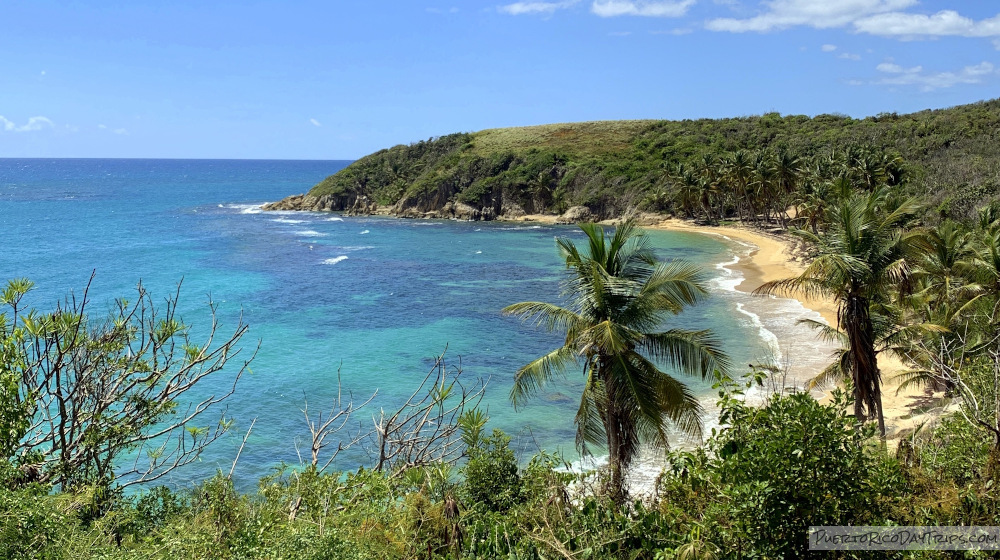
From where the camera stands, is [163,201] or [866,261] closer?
[866,261]

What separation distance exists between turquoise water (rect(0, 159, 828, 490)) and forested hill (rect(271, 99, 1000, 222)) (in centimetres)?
778

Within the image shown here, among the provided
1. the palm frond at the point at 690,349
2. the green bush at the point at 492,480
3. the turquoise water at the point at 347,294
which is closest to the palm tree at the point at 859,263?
the palm frond at the point at 690,349

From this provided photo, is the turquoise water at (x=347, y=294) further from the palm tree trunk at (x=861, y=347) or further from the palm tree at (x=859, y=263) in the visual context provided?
the palm tree at (x=859, y=263)

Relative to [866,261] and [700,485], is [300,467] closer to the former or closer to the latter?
[700,485]

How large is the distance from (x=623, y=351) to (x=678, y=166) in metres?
71.0

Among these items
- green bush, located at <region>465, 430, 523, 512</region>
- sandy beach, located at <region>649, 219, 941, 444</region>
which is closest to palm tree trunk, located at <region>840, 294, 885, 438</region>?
sandy beach, located at <region>649, 219, 941, 444</region>

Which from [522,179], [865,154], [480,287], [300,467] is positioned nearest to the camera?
[300,467]

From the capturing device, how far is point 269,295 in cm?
4753

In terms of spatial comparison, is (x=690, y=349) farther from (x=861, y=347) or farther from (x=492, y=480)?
(x=861, y=347)

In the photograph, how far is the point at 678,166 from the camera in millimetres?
80000

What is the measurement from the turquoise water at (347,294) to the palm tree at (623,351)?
653cm

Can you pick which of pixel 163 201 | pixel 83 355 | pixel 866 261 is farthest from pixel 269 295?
pixel 163 201

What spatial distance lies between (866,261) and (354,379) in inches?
839

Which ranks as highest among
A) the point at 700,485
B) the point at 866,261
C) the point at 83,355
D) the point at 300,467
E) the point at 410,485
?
the point at 866,261
